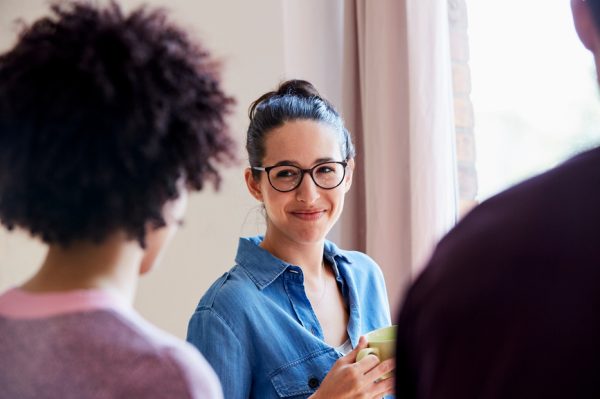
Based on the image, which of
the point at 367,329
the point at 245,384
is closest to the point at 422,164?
the point at 367,329

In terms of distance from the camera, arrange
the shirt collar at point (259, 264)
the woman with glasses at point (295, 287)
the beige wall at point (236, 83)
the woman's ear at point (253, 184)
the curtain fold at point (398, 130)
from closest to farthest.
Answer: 1. the woman with glasses at point (295, 287)
2. the shirt collar at point (259, 264)
3. the woman's ear at point (253, 184)
4. the curtain fold at point (398, 130)
5. the beige wall at point (236, 83)

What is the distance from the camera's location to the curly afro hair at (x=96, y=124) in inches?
29.3

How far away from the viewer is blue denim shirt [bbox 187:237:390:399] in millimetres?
1402

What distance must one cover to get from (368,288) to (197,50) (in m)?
0.99

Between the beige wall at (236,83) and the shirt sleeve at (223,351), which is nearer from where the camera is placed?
the shirt sleeve at (223,351)

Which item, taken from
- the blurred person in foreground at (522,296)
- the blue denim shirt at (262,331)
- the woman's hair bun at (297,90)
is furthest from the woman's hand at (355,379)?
the blurred person in foreground at (522,296)

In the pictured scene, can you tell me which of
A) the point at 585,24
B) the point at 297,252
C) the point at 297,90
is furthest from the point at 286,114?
the point at 585,24

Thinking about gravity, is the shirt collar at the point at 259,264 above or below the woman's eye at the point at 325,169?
below

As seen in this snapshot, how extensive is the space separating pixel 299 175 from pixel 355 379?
0.43 m

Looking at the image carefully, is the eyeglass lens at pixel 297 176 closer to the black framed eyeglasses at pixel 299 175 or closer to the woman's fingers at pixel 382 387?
the black framed eyeglasses at pixel 299 175

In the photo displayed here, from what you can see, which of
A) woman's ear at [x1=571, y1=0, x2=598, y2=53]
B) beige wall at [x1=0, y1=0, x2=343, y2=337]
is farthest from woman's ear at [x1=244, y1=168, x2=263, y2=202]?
woman's ear at [x1=571, y1=0, x2=598, y2=53]

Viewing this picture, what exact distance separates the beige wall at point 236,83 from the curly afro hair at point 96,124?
5.40 ft

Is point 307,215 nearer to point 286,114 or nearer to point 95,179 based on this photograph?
point 286,114

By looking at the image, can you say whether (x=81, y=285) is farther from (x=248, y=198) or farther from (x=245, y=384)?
(x=248, y=198)
